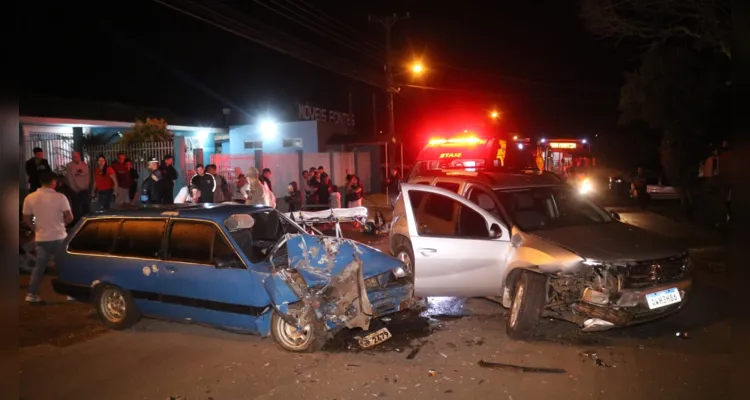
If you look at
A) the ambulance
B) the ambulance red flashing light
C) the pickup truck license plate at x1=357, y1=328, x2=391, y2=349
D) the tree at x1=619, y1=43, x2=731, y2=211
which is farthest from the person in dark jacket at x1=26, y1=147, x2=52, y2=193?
the tree at x1=619, y1=43, x2=731, y2=211

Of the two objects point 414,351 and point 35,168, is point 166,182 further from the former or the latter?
point 414,351

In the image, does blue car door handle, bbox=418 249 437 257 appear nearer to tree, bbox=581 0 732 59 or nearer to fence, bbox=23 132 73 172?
tree, bbox=581 0 732 59

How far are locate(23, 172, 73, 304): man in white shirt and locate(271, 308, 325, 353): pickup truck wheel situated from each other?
3.70 m

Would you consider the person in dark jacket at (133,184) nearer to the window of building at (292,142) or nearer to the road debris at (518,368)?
the road debris at (518,368)

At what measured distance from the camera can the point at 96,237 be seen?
23.8ft

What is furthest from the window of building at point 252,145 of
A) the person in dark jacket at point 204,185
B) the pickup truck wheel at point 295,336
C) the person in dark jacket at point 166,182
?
the pickup truck wheel at point 295,336

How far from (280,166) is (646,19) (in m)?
12.6

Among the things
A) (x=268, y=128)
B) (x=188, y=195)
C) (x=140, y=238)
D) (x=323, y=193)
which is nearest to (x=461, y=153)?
(x=323, y=193)

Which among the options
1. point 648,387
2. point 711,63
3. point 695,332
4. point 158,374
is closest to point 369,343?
point 158,374

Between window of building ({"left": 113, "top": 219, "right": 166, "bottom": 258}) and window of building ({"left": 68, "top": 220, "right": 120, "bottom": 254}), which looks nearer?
window of building ({"left": 113, "top": 219, "right": 166, "bottom": 258})

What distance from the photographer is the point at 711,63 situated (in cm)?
1906

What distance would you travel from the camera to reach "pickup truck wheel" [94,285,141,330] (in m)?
6.94

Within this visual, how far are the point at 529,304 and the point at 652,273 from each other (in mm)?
1274

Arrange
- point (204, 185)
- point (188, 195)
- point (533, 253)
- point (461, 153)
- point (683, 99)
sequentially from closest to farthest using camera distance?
1. point (533, 253)
2. point (188, 195)
3. point (204, 185)
4. point (461, 153)
5. point (683, 99)
